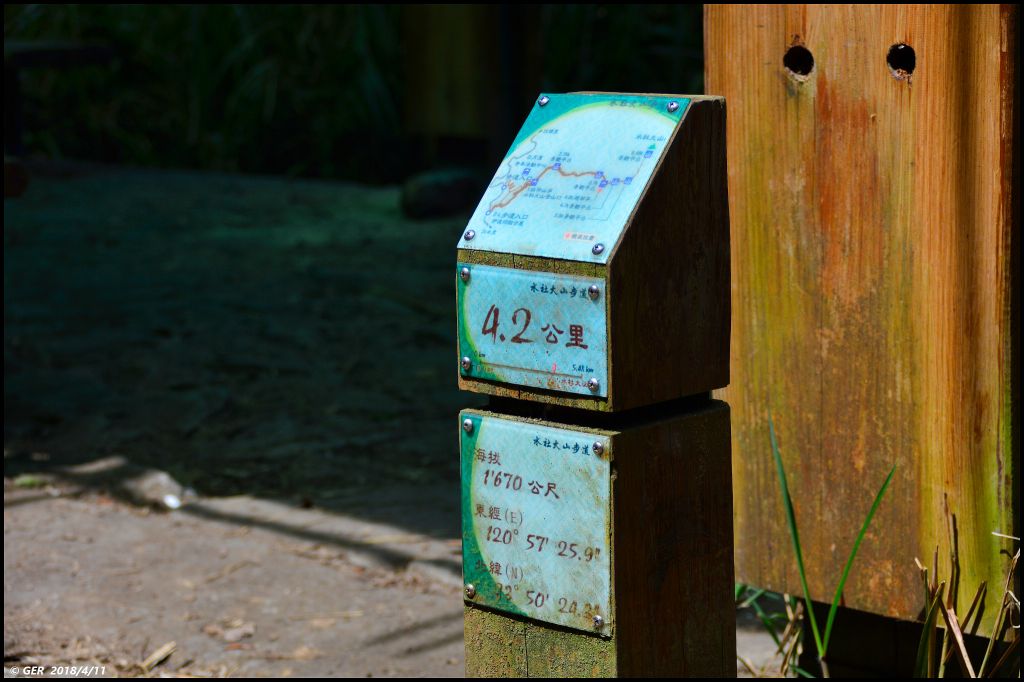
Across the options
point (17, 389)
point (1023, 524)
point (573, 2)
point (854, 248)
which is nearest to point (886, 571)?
point (1023, 524)

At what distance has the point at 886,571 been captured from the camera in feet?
8.29

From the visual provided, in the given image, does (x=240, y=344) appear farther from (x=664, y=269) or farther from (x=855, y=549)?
(x=664, y=269)

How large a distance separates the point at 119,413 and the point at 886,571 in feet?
10.7

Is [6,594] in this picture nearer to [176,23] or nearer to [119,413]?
[119,413]

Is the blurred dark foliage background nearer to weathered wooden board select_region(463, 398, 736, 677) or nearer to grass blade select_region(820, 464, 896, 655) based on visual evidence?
grass blade select_region(820, 464, 896, 655)

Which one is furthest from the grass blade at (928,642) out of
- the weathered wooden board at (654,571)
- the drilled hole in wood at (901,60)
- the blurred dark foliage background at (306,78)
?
the blurred dark foliage background at (306,78)

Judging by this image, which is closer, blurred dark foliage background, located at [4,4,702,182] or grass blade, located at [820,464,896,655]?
grass blade, located at [820,464,896,655]

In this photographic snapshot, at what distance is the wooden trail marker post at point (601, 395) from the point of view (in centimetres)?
177

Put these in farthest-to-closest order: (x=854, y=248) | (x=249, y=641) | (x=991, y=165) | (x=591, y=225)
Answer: (x=249, y=641) → (x=854, y=248) → (x=991, y=165) → (x=591, y=225)

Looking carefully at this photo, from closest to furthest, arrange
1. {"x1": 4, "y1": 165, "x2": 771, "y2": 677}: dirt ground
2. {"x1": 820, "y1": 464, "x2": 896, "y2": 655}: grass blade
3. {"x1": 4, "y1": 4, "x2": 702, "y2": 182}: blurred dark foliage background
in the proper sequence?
{"x1": 820, "y1": 464, "x2": 896, "y2": 655}: grass blade → {"x1": 4, "y1": 165, "x2": 771, "y2": 677}: dirt ground → {"x1": 4, "y1": 4, "x2": 702, "y2": 182}: blurred dark foliage background

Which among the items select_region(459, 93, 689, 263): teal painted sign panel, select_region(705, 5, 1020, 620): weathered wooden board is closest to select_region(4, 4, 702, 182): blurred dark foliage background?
select_region(705, 5, 1020, 620): weathered wooden board

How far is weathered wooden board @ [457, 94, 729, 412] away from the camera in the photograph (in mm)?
1749

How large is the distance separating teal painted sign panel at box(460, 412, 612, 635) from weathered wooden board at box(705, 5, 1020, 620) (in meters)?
0.85

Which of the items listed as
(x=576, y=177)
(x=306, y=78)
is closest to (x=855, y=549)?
(x=576, y=177)
